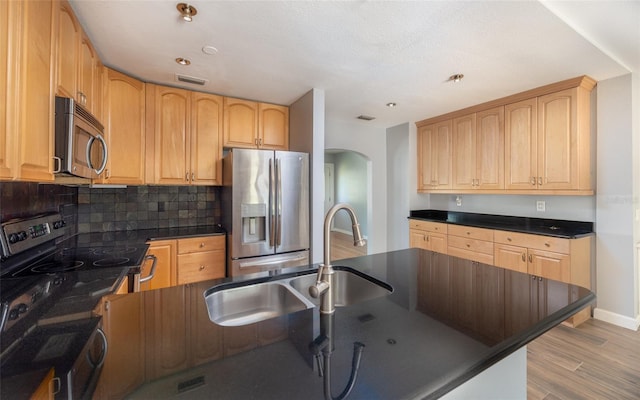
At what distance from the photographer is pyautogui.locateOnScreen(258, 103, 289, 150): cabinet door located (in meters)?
3.23

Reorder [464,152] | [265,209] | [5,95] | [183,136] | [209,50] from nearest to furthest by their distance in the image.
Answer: [5,95], [209,50], [265,209], [183,136], [464,152]

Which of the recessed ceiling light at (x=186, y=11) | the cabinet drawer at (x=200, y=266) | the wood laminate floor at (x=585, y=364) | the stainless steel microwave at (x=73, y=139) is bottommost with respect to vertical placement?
the wood laminate floor at (x=585, y=364)

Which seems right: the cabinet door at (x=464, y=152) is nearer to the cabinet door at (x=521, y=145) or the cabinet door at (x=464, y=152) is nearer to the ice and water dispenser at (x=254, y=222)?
the cabinet door at (x=521, y=145)

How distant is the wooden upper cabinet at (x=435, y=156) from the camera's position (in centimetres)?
391

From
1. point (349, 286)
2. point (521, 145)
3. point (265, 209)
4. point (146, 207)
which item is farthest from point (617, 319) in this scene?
point (146, 207)

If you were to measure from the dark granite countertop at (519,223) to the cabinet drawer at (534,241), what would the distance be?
43 mm

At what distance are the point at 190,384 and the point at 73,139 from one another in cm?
151

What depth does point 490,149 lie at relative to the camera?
134 inches

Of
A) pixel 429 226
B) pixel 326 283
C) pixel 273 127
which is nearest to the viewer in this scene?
pixel 326 283

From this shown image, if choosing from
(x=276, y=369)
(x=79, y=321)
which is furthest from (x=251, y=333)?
(x=79, y=321)

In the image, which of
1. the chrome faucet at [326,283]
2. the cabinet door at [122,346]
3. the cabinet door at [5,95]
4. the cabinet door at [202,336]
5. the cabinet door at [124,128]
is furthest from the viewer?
the cabinet door at [124,128]

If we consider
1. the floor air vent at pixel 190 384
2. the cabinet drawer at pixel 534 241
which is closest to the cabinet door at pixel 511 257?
the cabinet drawer at pixel 534 241

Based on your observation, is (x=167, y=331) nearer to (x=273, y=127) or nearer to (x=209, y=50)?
(x=209, y=50)

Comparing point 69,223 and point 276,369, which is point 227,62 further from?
point 276,369
